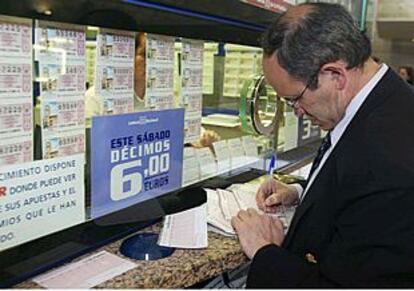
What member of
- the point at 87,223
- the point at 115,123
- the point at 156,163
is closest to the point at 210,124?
the point at 156,163

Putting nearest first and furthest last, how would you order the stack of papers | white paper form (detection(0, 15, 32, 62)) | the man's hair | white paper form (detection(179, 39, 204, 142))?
white paper form (detection(0, 15, 32, 62)), the man's hair, the stack of papers, white paper form (detection(179, 39, 204, 142))

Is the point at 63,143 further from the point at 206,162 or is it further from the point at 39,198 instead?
the point at 206,162

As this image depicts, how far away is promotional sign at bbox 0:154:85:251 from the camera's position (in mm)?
826

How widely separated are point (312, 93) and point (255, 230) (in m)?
0.35

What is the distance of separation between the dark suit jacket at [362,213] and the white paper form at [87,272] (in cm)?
28

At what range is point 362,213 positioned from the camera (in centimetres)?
86

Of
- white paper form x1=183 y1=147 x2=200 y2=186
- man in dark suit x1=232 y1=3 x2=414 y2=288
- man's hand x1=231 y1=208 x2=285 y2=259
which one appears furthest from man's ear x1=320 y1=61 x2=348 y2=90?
white paper form x1=183 y1=147 x2=200 y2=186

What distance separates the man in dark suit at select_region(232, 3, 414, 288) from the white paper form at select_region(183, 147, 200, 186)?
0.29 m

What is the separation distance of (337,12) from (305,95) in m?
0.18

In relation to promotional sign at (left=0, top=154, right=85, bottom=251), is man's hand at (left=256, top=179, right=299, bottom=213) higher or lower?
lower

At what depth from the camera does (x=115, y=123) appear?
103 cm

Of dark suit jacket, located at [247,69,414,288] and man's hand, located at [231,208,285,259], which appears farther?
man's hand, located at [231,208,285,259]

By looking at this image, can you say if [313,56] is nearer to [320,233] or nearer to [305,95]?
[305,95]

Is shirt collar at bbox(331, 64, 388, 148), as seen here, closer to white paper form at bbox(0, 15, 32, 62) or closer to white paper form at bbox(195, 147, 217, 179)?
white paper form at bbox(195, 147, 217, 179)
